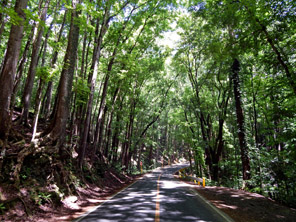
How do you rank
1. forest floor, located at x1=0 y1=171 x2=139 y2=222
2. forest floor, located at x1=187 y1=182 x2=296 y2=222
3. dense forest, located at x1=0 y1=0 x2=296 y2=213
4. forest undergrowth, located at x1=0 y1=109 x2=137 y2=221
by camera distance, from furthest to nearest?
dense forest, located at x1=0 y1=0 x2=296 y2=213, forest floor, located at x1=187 y1=182 x2=296 y2=222, forest undergrowth, located at x1=0 y1=109 x2=137 y2=221, forest floor, located at x1=0 y1=171 x2=139 y2=222

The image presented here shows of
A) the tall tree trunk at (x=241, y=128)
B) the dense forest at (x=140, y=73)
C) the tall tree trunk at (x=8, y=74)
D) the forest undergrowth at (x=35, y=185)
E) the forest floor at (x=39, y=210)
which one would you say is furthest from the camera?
the tall tree trunk at (x=241, y=128)

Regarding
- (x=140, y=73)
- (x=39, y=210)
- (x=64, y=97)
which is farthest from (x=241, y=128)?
(x=140, y=73)

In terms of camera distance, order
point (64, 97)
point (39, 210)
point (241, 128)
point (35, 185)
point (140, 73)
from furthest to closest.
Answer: point (140, 73) < point (241, 128) < point (64, 97) < point (35, 185) < point (39, 210)

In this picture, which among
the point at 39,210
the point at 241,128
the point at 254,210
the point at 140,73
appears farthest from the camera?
the point at 140,73

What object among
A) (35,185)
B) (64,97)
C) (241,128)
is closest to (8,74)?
(64,97)

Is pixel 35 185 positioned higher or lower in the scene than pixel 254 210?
higher

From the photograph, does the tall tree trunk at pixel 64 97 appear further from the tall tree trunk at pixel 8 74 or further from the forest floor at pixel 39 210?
the forest floor at pixel 39 210

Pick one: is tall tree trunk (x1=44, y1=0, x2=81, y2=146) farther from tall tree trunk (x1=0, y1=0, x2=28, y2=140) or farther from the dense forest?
tall tree trunk (x1=0, y1=0, x2=28, y2=140)

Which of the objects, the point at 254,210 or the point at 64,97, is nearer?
the point at 254,210

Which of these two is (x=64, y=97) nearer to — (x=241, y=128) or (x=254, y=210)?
(x=254, y=210)

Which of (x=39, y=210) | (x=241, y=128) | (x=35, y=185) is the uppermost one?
(x=241, y=128)

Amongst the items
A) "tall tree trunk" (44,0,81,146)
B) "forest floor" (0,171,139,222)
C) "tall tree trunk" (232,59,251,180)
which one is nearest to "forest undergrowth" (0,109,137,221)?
"forest floor" (0,171,139,222)

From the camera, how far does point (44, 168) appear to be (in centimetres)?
707

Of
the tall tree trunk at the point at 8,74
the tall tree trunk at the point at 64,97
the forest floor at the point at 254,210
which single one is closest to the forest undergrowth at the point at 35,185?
the tall tree trunk at the point at 64,97
